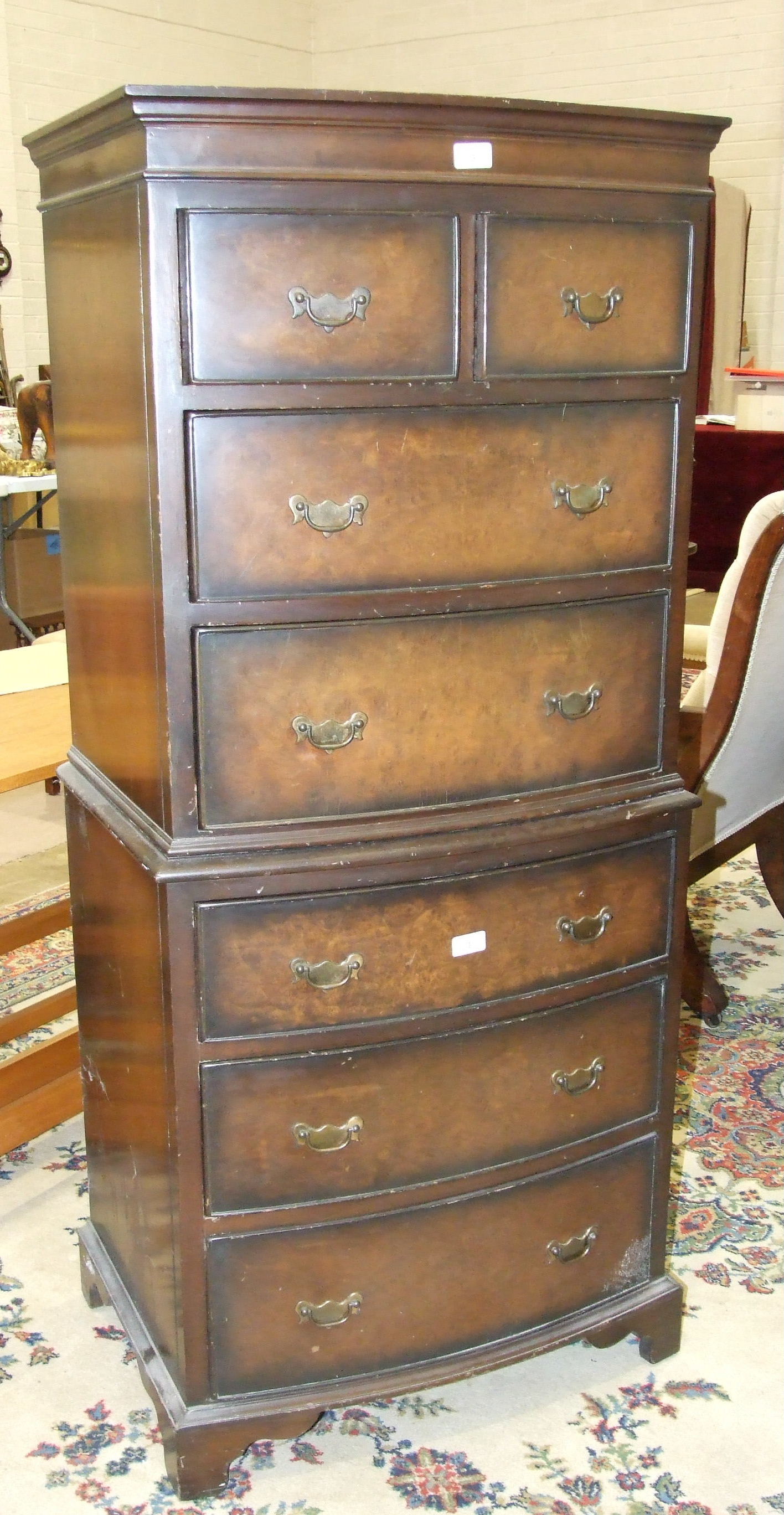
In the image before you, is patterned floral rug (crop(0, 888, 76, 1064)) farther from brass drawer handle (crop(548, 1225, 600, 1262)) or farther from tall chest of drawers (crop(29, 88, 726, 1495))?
brass drawer handle (crop(548, 1225, 600, 1262))

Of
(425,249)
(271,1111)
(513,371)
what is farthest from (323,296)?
(271,1111)

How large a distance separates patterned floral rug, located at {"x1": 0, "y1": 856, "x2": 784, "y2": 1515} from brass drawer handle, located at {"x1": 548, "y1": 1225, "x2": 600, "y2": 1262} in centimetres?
24

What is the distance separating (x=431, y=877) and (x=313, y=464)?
1.73 feet

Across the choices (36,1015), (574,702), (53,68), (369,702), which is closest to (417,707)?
(369,702)

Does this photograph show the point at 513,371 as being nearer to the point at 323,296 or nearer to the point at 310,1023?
the point at 323,296

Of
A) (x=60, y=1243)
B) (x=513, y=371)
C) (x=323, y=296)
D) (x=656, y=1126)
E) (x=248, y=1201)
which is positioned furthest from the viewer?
(x=60, y=1243)

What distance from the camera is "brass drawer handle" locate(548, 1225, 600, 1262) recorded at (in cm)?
197

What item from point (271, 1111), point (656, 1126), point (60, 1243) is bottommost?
point (60, 1243)

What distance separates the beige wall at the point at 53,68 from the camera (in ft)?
23.4

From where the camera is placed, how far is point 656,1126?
2.04 metres

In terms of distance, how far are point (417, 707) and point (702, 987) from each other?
1777 mm

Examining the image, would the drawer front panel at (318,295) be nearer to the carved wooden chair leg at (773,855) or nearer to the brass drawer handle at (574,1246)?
the brass drawer handle at (574,1246)

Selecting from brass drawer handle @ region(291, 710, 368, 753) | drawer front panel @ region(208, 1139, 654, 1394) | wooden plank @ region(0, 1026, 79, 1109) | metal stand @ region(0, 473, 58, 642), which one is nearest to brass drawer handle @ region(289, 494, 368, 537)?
brass drawer handle @ region(291, 710, 368, 753)

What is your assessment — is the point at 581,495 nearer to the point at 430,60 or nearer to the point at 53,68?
the point at 53,68
